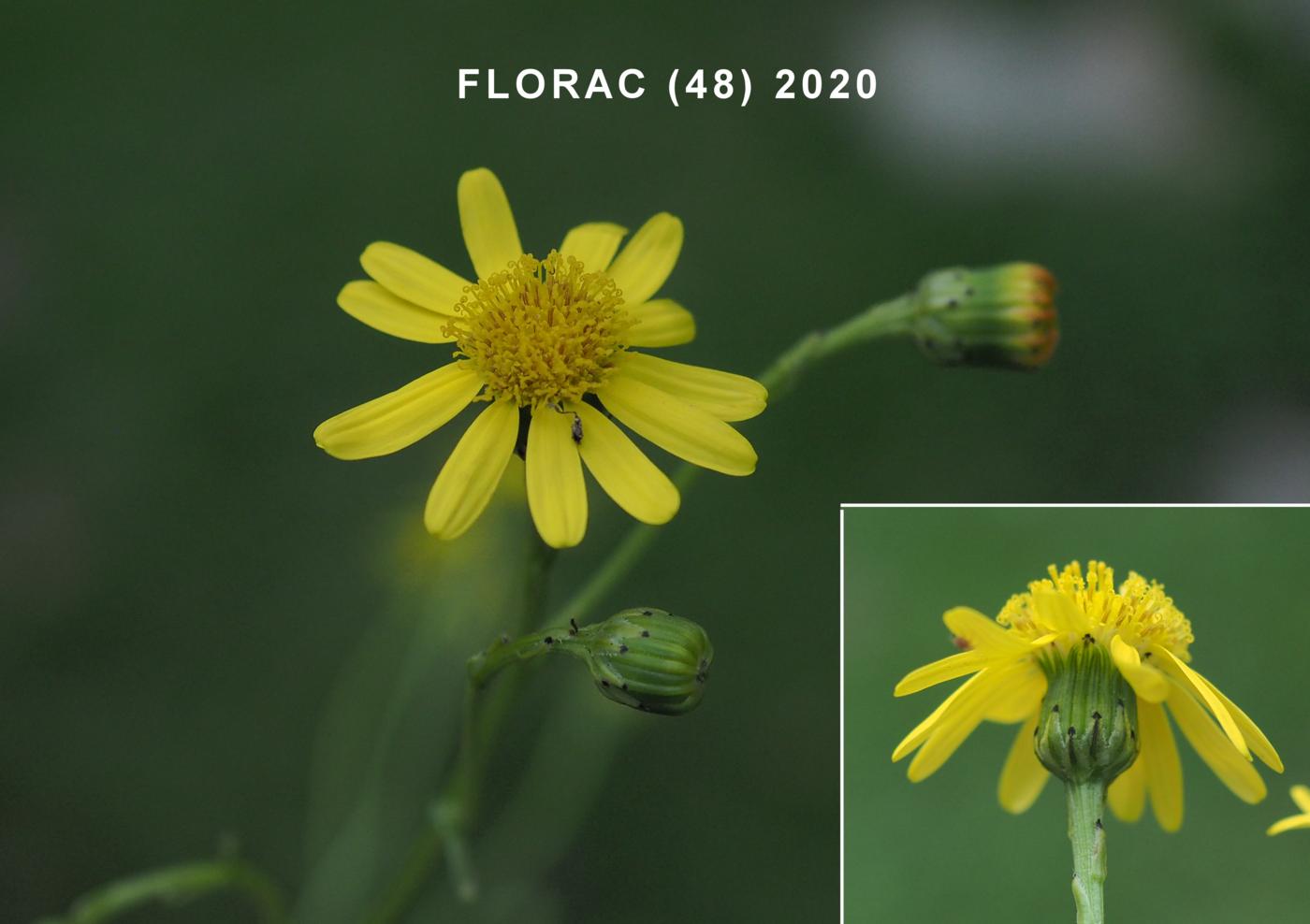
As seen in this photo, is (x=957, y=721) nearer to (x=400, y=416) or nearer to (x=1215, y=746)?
(x=1215, y=746)

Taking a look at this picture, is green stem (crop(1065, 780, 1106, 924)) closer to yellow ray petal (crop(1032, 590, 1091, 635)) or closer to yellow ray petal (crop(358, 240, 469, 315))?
yellow ray petal (crop(1032, 590, 1091, 635))

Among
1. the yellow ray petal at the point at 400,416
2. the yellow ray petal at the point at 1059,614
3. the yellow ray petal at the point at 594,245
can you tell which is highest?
the yellow ray petal at the point at 594,245

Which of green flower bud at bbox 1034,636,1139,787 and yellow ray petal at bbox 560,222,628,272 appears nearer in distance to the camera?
Result: green flower bud at bbox 1034,636,1139,787

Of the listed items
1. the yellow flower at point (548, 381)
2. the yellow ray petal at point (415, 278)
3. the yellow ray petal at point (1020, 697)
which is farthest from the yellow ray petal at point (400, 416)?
the yellow ray petal at point (1020, 697)

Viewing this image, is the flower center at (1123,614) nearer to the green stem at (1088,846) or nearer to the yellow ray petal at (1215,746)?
the yellow ray petal at (1215,746)

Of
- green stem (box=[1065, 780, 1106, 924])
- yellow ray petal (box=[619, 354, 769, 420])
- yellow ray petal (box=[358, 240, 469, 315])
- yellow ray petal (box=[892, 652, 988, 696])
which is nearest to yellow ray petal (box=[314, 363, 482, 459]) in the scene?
yellow ray petal (box=[358, 240, 469, 315])

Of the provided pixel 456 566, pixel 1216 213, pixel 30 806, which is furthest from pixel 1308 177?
pixel 30 806

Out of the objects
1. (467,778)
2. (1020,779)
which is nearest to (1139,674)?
(1020,779)
